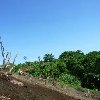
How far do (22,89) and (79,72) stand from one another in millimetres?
16612

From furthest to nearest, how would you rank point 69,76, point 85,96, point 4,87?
point 69,76, point 85,96, point 4,87

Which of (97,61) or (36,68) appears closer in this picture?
(36,68)

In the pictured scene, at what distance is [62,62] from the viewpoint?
3438cm

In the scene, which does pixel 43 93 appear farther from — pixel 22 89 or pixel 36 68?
pixel 36 68

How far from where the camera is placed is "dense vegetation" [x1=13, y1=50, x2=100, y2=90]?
3062 centimetres

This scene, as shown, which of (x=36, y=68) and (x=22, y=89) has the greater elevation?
(x=36, y=68)

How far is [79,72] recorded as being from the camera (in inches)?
1335

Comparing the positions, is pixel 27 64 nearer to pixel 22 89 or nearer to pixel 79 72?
pixel 79 72

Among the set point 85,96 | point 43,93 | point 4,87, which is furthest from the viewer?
point 85,96

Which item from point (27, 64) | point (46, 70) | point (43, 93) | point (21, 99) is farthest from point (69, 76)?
point (21, 99)

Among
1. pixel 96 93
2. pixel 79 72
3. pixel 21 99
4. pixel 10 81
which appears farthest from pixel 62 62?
pixel 21 99

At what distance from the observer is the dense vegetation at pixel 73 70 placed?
3062 centimetres

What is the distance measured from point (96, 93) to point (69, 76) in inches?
237

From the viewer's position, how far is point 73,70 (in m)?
34.3
